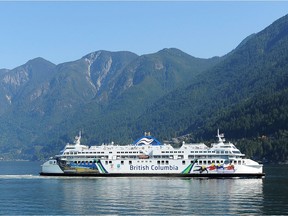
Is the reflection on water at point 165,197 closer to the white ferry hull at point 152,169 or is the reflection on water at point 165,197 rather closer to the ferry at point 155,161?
the white ferry hull at point 152,169

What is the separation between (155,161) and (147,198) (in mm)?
40555

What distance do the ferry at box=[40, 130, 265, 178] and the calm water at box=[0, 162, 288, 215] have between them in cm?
1108

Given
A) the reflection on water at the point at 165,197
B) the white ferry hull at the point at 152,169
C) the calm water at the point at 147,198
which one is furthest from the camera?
the white ferry hull at the point at 152,169

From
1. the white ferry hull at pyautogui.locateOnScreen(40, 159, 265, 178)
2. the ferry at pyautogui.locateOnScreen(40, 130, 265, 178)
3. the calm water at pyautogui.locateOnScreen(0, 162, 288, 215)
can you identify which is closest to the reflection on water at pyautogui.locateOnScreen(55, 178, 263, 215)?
the calm water at pyautogui.locateOnScreen(0, 162, 288, 215)

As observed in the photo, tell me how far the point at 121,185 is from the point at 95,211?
1246 inches

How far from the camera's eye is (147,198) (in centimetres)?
7200

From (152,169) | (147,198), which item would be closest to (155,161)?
(152,169)

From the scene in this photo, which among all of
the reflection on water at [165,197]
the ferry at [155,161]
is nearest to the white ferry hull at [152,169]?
the ferry at [155,161]

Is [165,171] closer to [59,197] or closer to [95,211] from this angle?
[59,197]

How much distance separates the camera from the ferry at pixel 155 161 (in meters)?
109

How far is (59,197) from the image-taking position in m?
75.2

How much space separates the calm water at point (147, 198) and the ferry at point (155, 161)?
11.1 metres

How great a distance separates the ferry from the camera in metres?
109

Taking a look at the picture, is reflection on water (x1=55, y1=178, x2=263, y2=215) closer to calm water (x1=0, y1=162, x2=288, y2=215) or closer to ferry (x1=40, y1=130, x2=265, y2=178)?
A: calm water (x1=0, y1=162, x2=288, y2=215)
